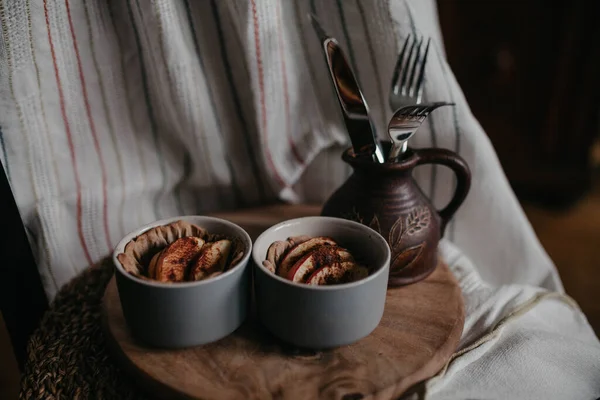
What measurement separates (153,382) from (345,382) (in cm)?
17

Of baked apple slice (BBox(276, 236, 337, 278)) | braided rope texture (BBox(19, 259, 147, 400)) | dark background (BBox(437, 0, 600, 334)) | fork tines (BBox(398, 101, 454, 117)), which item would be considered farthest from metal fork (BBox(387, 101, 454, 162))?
dark background (BBox(437, 0, 600, 334))

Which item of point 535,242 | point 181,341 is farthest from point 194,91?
point 535,242

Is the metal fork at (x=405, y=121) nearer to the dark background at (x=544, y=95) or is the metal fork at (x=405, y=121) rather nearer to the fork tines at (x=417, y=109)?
the fork tines at (x=417, y=109)

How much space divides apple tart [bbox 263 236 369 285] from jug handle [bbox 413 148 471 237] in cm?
15

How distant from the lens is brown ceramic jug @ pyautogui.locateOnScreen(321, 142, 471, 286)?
560mm

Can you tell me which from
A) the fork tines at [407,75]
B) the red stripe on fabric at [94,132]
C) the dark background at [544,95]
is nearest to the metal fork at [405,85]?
the fork tines at [407,75]

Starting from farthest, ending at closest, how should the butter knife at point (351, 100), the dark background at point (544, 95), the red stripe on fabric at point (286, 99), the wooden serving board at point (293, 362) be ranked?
the dark background at point (544, 95), the red stripe on fabric at point (286, 99), the butter knife at point (351, 100), the wooden serving board at point (293, 362)

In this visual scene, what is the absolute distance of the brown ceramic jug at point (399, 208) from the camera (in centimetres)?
56

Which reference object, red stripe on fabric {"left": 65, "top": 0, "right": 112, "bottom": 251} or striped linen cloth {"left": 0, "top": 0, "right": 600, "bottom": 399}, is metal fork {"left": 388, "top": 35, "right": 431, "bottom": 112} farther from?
red stripe on fabric {"left": 65, "top": 0, "right": 112, "bottom": 251}

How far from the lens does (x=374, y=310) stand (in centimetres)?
47

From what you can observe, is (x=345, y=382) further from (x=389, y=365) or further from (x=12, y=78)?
(x=12, y=78)

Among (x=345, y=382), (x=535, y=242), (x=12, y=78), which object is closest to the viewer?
(x=345, y=382)

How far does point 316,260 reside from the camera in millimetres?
488

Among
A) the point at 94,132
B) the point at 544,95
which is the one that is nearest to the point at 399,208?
the point at 94,132
